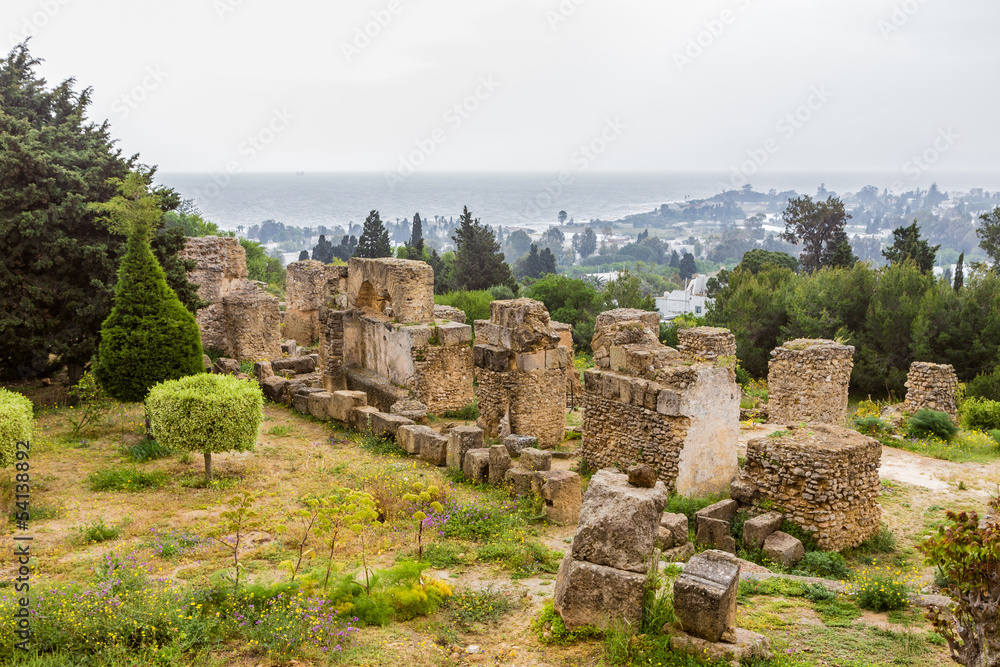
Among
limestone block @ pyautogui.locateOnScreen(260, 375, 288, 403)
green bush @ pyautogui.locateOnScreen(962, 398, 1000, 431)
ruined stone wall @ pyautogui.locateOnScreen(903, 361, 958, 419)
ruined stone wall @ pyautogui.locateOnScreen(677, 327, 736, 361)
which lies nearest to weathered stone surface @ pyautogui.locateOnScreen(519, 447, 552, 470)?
limestone block @ pyautogui.locateOnScreen(260, 375, 288, 403)

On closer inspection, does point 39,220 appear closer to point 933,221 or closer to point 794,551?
point 794,551

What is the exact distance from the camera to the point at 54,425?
12.9 metres

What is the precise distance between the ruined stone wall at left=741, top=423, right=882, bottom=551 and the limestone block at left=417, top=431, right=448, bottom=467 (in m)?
4.72

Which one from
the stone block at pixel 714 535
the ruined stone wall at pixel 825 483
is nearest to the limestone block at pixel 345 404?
the stone block at pixel 714 535

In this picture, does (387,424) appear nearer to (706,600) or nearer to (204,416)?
(204,416)

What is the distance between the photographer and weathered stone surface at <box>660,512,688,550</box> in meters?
8.76

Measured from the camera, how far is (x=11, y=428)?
8.81 m

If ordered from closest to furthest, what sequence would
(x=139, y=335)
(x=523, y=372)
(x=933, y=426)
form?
(x=139, y=335) → (x=523, y=372) → (x=933, y=426)

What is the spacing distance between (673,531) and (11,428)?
8329mm

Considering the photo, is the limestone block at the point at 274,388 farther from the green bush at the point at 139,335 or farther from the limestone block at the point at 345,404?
the green bush at the point at 139,335

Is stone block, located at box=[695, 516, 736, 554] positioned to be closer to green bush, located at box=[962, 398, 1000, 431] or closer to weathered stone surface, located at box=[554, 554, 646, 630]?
weathered stone surface, located at box=[554, 554, 646, 630]

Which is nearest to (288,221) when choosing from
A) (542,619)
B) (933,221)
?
(933,221)

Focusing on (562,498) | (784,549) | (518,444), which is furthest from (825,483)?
(518,444)

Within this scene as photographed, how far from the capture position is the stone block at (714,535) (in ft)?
30.2
